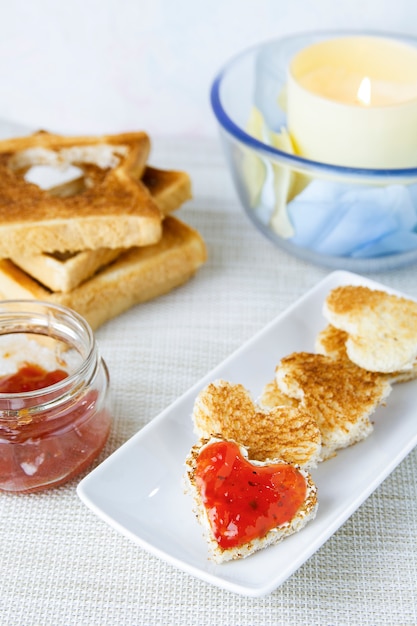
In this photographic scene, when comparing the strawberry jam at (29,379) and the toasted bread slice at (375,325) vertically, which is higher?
the toasted bread slice at (375,325)

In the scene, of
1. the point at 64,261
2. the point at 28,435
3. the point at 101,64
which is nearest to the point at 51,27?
the point at 101,64

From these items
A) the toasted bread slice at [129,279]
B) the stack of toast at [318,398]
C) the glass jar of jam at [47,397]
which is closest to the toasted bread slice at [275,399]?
the stack of toast at [318,398]

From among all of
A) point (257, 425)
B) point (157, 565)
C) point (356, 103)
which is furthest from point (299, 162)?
point (157, 565)

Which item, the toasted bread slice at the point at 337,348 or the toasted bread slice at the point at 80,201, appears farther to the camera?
the toasted bread slice at the point at 80,201

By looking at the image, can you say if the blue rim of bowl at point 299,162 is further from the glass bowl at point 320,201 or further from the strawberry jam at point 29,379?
the strawberry jam at point 29,379

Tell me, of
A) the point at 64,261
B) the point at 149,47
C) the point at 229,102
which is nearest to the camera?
the point at 64,261

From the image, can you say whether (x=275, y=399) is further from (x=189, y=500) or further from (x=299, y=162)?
(x=299, y=162)

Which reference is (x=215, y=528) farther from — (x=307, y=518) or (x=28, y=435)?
(x=28, y=435)

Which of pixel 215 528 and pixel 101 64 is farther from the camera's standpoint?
pixel 101 64
